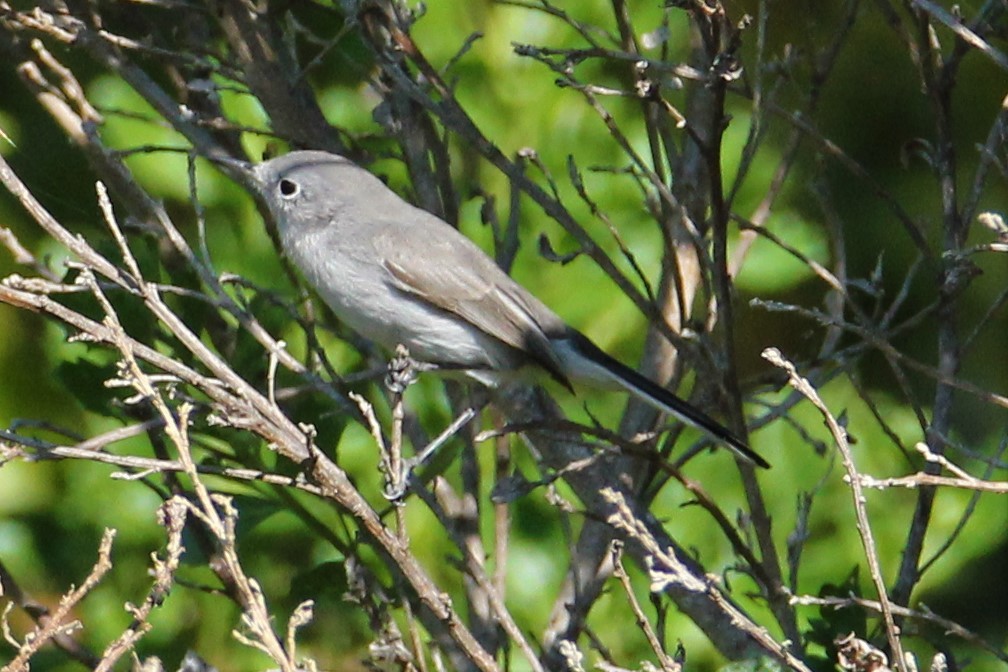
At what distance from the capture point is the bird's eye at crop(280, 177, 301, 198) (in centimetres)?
296

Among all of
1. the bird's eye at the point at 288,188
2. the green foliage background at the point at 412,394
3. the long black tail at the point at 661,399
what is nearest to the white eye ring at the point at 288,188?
the bird's eye at the point at 288,188

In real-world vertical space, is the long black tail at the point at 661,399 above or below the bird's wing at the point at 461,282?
below

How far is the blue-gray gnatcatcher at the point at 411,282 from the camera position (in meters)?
2.87

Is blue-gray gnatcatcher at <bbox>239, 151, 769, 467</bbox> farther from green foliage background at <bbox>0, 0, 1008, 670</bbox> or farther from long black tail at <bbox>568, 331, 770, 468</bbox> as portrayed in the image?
green foliage background at <bbox>0, 0, 1008, 670</bbox>

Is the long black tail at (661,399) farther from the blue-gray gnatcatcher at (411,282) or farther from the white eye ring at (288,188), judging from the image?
the white eye ring at (288,188)

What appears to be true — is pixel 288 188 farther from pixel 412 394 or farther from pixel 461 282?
pixel 412 394

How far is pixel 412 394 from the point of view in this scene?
3.24 metres

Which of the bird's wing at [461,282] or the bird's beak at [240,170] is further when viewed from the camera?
the bird's wing at [461,282]

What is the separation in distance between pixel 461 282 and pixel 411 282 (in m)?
0.11

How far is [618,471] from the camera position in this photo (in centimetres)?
277

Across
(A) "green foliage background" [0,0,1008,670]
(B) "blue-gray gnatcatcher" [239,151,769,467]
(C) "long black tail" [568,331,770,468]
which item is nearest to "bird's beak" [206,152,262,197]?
(B) "blue-gray gnatcatcher" [239,151,769,467]

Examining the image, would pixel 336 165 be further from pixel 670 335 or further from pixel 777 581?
pixel 777 581

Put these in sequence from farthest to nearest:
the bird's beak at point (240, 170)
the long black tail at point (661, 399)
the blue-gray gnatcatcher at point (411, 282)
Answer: the blue-gray gnatcatcher at point (411, 282)
the bird's beak at point (240, 170)
the long black tail at point (661, 399)

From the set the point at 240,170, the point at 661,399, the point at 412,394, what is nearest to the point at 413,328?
the point at 412,394
